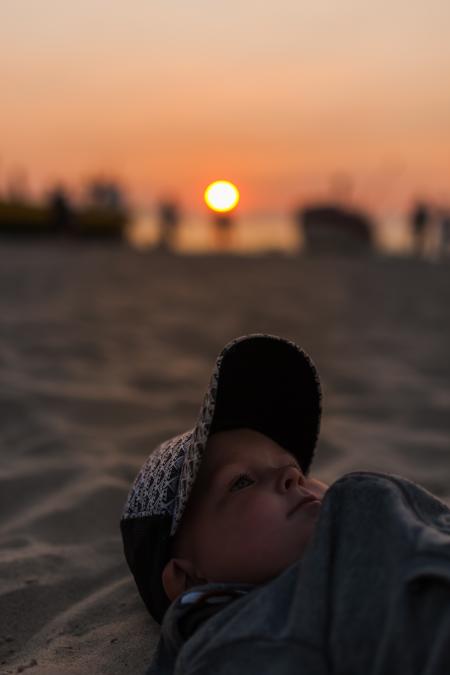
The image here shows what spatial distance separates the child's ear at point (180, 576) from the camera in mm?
1529

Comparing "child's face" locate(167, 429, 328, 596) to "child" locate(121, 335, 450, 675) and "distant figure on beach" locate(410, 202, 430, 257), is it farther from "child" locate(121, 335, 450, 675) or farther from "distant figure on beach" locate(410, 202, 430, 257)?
"distant figure on beach" locate(410, 202, 430, 257)

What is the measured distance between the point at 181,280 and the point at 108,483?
6833 mm

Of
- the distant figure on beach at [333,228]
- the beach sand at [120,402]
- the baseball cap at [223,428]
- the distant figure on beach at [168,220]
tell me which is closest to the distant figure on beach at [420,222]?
the distant figure on beach at [333,228]

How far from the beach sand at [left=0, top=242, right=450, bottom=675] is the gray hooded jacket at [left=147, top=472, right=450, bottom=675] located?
364 millimetres

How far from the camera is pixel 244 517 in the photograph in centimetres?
147

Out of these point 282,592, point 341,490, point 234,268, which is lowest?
point 234,268

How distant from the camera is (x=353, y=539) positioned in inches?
52.7

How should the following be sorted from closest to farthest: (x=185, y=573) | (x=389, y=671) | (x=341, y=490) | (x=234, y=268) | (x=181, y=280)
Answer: (x=389, y=671)
(x=341, y=490)
(x=185, y=573)
(x=181, y=280)
(x=234, y=268)

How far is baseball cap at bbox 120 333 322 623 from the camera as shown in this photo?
1.55 metres

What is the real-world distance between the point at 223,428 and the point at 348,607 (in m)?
0.55

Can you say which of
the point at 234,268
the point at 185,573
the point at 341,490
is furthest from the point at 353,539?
the point at 234,268

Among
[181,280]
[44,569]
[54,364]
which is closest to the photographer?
[44,569]

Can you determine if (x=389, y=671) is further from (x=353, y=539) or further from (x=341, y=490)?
(x=341, y=490)

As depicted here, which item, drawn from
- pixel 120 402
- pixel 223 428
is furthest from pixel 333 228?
pixel 223 428
